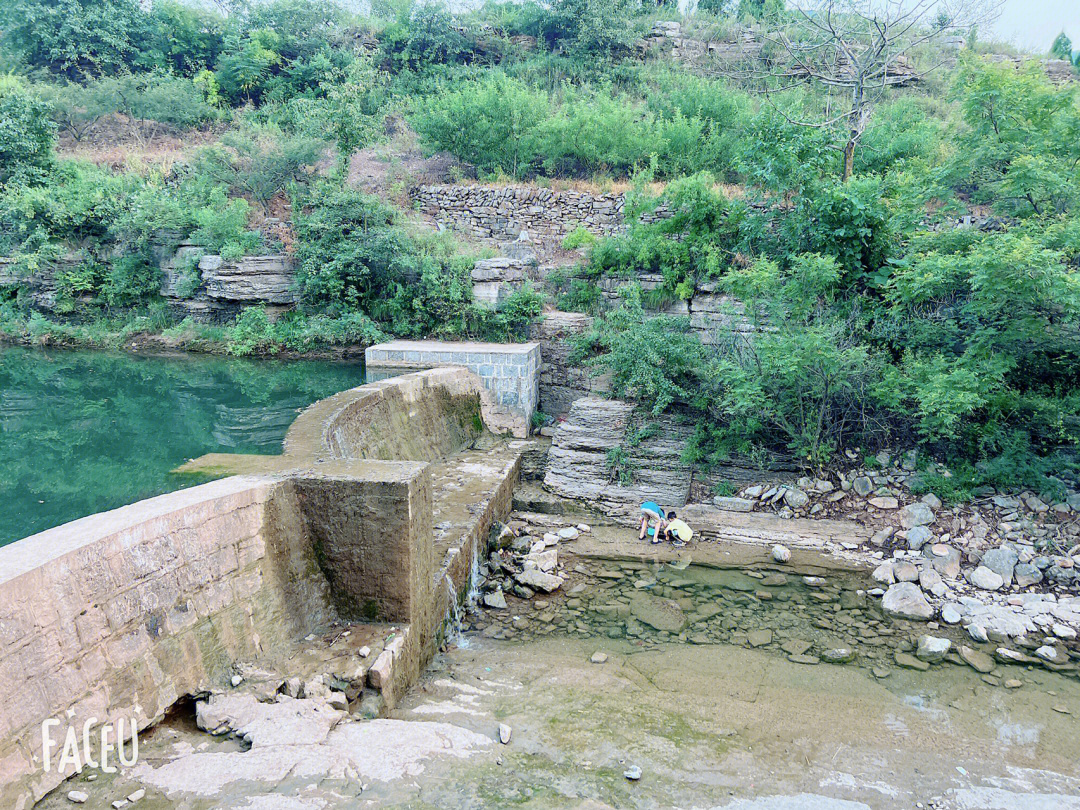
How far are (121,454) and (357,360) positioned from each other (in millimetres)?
5691

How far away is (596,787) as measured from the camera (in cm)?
361

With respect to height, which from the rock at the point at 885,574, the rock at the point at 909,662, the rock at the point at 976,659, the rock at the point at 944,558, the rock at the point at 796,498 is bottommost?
the rock at the point at 909,662

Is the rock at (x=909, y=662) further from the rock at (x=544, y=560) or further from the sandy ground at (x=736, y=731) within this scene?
the rock at (x=544, y=560)

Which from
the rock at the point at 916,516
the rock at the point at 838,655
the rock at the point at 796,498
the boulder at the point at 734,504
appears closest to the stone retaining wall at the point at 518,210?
the boulder at the point at 734,504

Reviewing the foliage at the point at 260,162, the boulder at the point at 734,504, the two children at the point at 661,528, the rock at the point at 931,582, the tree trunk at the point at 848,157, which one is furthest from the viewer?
the foliage at the point at 260,162

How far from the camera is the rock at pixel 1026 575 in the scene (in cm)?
653

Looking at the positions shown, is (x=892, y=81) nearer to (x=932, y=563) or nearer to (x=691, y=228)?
(x=691, y=228)

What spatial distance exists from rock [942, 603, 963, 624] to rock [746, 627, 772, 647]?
1630 mm

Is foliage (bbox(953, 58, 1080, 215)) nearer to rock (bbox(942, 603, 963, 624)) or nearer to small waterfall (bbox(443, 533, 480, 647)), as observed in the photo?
rock (bbox(942, 603, 963, 624))

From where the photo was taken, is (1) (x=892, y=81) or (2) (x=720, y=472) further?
(1) (x=892, y=81)

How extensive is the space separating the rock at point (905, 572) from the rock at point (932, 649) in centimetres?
102

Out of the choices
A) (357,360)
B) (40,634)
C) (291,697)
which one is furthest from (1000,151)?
(357,360)

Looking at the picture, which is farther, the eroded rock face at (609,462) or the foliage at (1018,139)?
the eroded rock face at (609,462)

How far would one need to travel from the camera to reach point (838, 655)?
5566 millimetres
